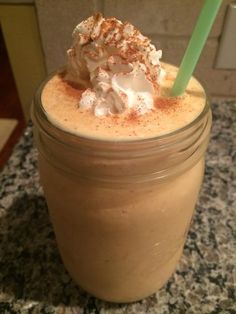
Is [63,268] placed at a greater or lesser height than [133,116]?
lesser

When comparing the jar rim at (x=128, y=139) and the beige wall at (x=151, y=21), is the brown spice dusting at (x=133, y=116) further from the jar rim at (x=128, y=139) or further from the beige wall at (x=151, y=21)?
the beige wall at (x=151, y=21)

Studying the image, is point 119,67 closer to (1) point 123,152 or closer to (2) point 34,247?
(1) point 123,152

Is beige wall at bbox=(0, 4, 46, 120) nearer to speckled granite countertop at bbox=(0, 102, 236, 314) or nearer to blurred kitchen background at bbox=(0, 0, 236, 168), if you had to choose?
blurred kitchen background at bbox=(0, 0, 236, 168)

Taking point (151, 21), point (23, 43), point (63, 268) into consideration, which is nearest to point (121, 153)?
point (63, 268)

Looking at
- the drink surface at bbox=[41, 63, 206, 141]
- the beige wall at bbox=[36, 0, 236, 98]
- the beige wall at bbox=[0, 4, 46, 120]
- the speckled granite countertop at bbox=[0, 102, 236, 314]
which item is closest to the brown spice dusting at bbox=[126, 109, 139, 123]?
the drink surface at bbox=[41, 63, 206, 141]

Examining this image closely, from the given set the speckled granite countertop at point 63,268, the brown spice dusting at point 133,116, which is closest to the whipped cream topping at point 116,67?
the brown spice dusting at point 133,116

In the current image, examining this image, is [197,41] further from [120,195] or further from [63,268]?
[63,268]
